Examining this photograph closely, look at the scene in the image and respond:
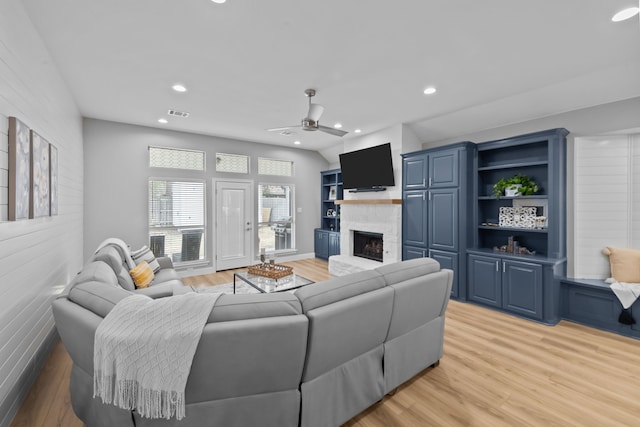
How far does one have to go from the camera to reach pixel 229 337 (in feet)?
4.43

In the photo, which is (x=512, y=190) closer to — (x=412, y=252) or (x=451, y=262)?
(x=451, y=262)

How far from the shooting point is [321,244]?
7320 millimetres

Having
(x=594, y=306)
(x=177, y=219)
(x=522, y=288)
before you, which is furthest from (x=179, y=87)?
(x=594, y=306)

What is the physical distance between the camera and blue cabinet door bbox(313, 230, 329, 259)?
7137 mm

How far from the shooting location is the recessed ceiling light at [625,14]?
2070 mm

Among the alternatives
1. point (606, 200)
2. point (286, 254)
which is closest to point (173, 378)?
point (606, 200)

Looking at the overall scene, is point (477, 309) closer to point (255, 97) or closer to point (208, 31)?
point (255, 97)

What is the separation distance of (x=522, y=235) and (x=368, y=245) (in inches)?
104

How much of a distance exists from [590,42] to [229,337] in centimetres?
366

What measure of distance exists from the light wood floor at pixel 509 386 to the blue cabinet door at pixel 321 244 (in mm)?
4117

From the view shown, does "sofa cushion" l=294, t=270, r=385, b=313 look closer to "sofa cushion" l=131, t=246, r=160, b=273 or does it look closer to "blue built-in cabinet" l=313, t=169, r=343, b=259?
"sofa cushion" l=131, t=246, r=160, b=273

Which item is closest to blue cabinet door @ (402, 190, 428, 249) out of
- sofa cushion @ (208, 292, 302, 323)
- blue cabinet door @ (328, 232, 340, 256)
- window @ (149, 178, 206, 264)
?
blue cabinet door @ (328, 232, 340, 256)

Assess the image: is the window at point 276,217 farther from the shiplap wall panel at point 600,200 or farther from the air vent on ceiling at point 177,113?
the shiplap wall panel at point 600,200

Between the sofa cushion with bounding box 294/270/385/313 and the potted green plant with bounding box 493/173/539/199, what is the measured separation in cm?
306
